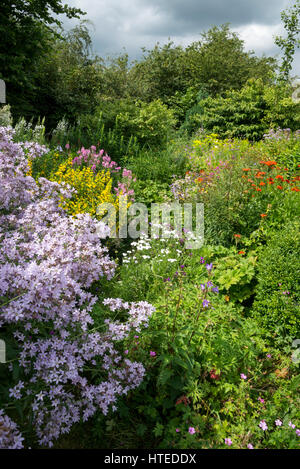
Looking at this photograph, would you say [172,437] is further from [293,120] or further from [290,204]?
[293,120]

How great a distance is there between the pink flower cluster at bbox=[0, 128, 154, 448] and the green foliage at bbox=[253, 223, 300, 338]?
1523 millimetres

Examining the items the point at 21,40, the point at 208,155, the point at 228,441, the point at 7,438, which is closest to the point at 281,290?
the point at 228,441

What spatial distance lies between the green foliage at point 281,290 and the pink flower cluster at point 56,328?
1.52 m

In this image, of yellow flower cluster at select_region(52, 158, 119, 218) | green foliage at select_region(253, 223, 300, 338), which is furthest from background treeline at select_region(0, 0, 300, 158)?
green foliage at select_region(253, 223, 300, 338)

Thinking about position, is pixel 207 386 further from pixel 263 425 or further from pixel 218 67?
pixel 218 67

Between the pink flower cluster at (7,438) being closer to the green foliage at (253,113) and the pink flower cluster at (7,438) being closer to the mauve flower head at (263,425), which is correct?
the mauve flower head at (263,425)

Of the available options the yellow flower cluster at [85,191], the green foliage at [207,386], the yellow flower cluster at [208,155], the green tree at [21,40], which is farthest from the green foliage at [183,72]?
the green foliage at [207,386]

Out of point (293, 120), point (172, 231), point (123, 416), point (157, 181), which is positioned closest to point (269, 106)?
point (293, 120)

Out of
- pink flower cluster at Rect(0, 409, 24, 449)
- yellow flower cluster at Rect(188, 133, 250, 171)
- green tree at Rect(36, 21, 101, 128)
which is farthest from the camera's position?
green tree at Rect(36, 21, 101, 128)

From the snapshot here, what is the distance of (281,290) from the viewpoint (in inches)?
126

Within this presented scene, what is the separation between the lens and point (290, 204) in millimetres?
4520

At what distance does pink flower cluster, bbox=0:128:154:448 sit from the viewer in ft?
5.89

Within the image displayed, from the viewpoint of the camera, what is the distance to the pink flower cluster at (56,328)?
1795mm

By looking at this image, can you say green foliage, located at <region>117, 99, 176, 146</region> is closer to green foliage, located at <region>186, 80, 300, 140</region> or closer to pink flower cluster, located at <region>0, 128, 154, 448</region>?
green foliage, located at <region>186, 80, 300, 140</region>
